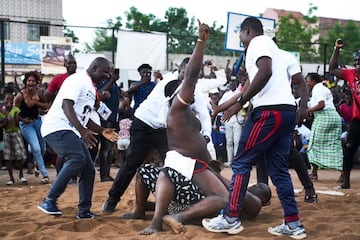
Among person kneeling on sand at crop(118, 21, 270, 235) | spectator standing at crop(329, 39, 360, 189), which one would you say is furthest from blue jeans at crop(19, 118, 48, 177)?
spectator standing at crop(329, 39, 360, 189)

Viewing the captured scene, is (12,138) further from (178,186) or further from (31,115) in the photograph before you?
(178,186)

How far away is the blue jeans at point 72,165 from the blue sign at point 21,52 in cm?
2102

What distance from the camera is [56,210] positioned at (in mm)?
5207

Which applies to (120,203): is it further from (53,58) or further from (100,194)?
(53,58)

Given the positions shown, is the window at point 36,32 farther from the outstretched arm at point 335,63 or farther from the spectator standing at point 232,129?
the outstretched arm at point 335,63

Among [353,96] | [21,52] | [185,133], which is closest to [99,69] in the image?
[185,133]

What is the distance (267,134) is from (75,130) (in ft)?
6.65

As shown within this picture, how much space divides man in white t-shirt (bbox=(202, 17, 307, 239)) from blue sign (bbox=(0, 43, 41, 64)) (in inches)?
880

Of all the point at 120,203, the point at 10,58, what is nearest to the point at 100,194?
the point at 120,203

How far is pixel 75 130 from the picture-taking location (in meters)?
5.32

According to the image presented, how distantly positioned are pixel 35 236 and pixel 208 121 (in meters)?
2.35

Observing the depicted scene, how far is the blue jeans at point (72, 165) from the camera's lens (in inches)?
201

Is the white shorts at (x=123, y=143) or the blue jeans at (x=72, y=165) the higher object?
the blue jeans at (x=72, y=165)

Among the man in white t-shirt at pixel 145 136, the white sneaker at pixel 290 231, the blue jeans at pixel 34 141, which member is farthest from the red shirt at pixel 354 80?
the blue jeans at pixel 34 141
